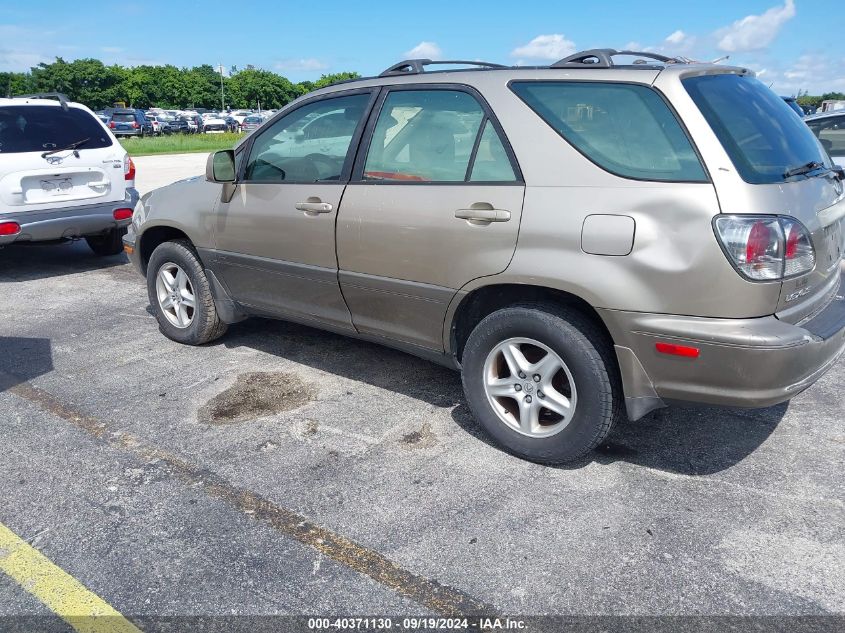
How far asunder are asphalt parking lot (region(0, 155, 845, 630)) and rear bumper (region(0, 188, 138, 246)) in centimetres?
255

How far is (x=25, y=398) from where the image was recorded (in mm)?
4211

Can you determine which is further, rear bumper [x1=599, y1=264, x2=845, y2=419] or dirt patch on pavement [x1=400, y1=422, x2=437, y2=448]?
dirt patch on pavement [x1=400, y1=422, x2=437, y2=448]

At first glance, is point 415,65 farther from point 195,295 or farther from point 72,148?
point 72,148

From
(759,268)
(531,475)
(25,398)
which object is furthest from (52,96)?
(759,268)

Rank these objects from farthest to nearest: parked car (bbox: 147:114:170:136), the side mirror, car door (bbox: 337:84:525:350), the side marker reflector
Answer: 1. parked car (bbox: 147:114:170:136)
2. the side mirror
3. car door (bbox: 337:84:525:350)
4. the side marker reflector

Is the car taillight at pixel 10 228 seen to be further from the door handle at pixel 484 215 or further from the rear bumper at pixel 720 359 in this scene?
the rear bumper at pixel 720 359

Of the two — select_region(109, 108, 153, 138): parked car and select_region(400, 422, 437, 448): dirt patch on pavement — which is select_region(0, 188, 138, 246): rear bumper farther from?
select_region(109, 108, 153, 138): parked car

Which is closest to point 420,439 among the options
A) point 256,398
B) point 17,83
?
point 256,398

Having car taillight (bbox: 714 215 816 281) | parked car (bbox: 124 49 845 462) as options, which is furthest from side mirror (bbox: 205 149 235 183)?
car taillight (bbox: 714 215 816 281)

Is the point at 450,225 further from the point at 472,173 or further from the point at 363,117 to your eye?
the point at 363,117

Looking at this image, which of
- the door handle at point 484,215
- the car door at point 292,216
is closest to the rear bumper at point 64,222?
the car door at point 292,216

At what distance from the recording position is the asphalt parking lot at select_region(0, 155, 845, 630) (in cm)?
250

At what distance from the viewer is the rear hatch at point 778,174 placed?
2764 mm

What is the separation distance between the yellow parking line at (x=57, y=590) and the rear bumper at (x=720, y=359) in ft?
6.96
